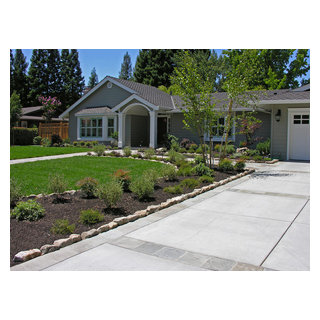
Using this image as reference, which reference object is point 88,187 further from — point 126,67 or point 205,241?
point 126,67

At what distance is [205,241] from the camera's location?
461 cm

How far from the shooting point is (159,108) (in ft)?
64.8

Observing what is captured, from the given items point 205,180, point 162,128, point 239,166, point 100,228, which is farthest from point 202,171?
point 162,128

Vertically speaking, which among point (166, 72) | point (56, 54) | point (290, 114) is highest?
point (56, 54)

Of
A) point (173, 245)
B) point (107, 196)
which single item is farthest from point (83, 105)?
point (173, 245)

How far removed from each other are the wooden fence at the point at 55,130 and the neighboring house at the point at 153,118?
1.05 metres

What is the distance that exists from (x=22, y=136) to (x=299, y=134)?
849 inches

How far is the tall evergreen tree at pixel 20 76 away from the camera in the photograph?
43.8 m

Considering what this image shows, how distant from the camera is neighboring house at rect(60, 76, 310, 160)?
15.4 m

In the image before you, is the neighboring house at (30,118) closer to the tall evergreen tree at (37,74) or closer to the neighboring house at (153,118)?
the tall evergreen tree at (37,74)

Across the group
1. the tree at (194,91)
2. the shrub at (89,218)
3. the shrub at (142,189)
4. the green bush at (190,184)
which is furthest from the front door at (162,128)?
the shrub at (89,218)

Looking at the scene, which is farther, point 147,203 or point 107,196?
point 147,203
